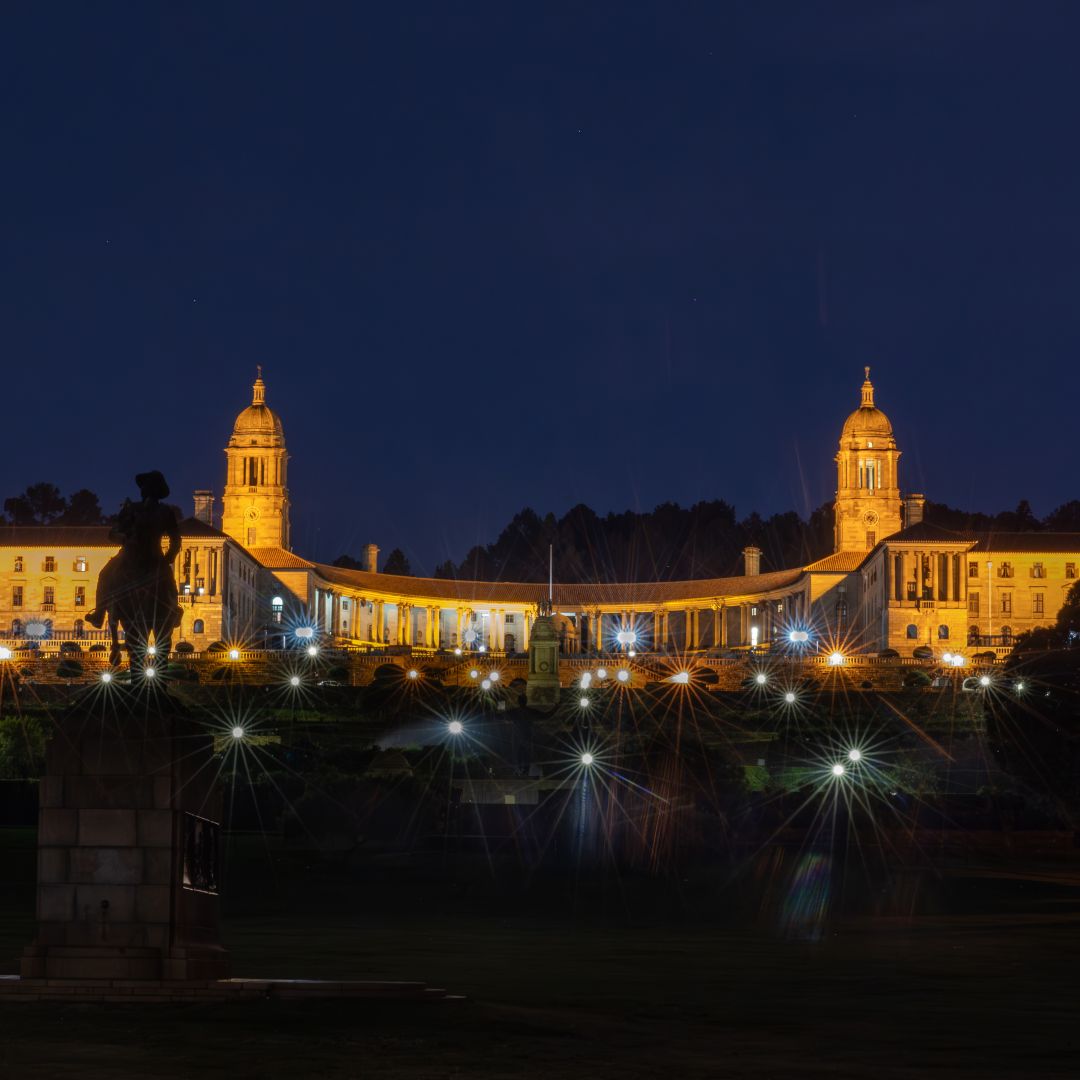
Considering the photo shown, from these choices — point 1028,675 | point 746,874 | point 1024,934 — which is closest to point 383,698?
point 1028,675

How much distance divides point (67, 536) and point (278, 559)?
17.9 metres

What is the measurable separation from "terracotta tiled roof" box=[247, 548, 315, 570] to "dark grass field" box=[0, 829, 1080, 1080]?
10506 centimetres

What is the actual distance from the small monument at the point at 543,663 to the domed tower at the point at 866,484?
5376 cm

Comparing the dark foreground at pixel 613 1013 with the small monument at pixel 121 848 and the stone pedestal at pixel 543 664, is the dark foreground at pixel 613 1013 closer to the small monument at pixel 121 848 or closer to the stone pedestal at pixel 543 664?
the small monument at pixel 121 848

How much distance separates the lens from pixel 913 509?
146 m

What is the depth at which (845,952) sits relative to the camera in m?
28.2

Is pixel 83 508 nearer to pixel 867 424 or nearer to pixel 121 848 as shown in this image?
pixel 867 424

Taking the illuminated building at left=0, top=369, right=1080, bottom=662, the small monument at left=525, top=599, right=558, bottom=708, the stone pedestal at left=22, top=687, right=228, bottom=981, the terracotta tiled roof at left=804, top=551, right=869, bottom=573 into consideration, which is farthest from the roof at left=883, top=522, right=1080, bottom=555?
the stone pedestal at left=22, top=687, right=228, bottom=981

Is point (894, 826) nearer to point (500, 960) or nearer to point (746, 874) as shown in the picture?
point (746, 874)

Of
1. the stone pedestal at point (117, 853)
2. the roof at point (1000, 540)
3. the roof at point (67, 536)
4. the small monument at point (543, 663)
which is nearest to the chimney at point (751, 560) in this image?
the roof at point (1000, 540)

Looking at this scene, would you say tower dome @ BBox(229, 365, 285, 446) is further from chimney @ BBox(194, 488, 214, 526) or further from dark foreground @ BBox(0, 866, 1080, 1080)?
dark foreground @ BBox(0, 866, 1080, 1080)

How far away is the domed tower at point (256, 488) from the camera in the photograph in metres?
150

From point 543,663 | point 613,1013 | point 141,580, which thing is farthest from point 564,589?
point 613,1013

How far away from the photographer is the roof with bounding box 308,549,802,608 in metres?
146
